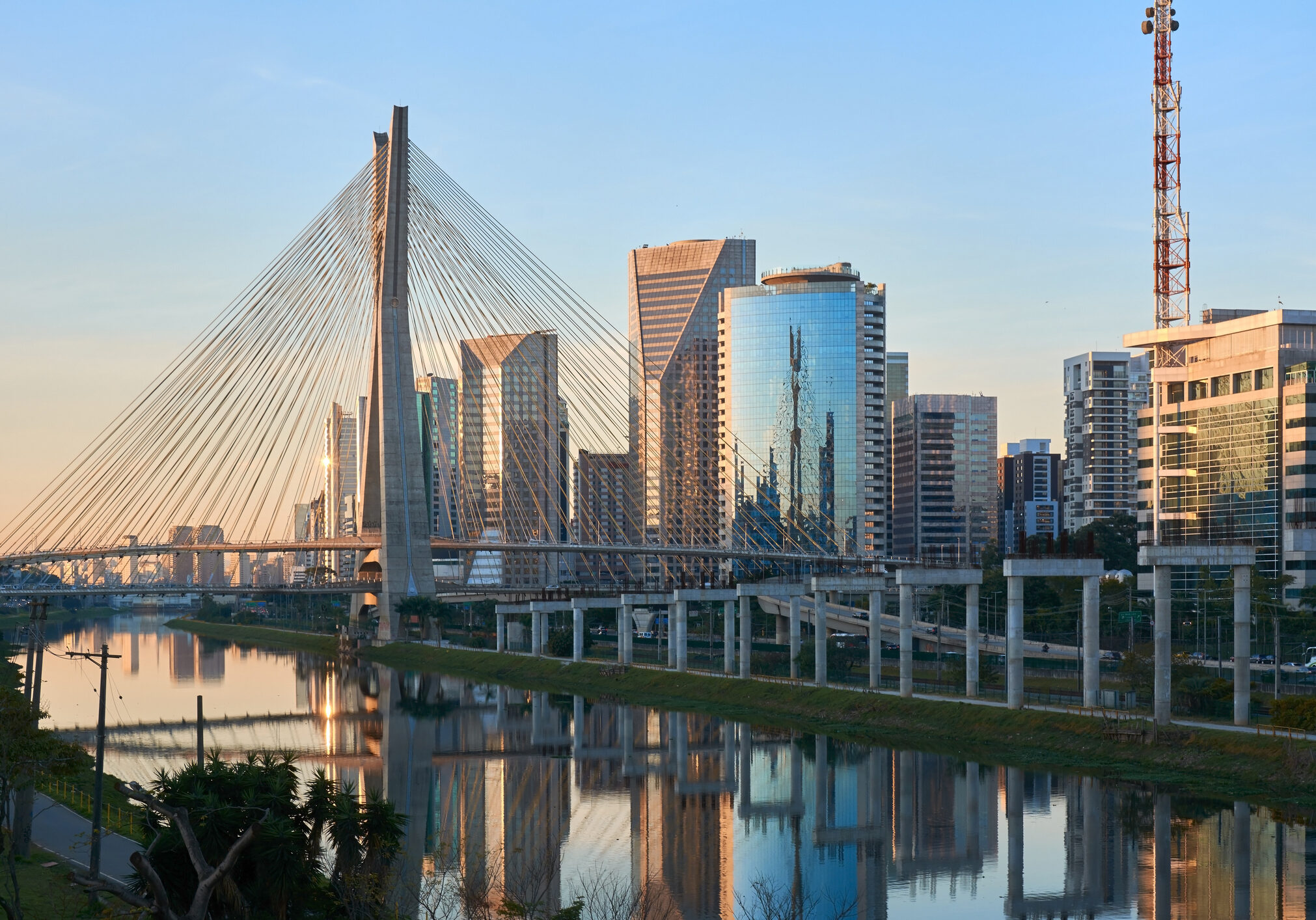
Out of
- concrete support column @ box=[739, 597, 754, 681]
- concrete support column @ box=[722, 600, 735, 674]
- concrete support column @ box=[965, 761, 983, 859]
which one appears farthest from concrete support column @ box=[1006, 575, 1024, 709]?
concrete support column @ box=[722, 600, 735, 674]

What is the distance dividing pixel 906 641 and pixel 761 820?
738 inches

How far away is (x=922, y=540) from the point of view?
195375mm

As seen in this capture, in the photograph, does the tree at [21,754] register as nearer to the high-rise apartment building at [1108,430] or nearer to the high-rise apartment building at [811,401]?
the high-rise apartment building at [811,401]

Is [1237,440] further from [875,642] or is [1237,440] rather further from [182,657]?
[182,657]

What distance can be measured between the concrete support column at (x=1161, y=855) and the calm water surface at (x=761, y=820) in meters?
0.07

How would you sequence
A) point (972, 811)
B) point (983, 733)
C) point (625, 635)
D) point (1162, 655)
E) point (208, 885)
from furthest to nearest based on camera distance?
point (625, 635) < point (983, 733) < point (1162, 655) < point (972, 811) < point (208, 885)

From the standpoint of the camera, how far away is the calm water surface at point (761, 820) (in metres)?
30.3

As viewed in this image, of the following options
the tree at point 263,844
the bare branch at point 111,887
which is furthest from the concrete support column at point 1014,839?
the bare branch at point 111,887

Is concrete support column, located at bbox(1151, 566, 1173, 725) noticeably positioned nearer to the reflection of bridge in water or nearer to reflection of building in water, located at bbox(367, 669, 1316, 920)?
reflection of building in water, located at bbox(367, 669, 1316, 920)

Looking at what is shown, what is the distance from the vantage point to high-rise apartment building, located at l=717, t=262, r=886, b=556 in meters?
162

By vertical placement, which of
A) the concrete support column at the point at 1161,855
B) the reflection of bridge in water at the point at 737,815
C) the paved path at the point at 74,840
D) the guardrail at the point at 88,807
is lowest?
the reflection of bridge in water at the point at 737,815

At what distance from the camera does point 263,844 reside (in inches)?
947

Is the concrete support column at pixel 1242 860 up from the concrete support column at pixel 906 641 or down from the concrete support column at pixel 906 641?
down

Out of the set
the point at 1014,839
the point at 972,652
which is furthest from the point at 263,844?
the point at 972,652
